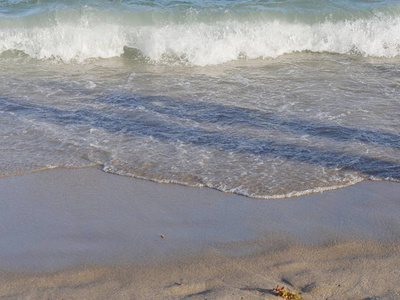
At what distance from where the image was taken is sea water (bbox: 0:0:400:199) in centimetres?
624

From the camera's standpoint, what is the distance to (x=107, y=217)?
504 centimetres

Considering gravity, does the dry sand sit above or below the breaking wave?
below

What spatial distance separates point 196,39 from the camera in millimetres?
12219

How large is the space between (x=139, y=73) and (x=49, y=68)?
1798 millimetres

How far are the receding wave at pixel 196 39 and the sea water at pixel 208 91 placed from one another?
38 millimetres

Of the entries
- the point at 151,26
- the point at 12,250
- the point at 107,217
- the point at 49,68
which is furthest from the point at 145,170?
the point at 151,26

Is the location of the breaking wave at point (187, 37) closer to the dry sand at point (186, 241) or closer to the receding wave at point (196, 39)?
the receding wave at point (196, 39)

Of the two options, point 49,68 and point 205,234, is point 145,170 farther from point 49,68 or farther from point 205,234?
point 49,68

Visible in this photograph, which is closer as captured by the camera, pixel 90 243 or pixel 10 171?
pixel 90 243

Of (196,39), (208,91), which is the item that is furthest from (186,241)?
(196,39)

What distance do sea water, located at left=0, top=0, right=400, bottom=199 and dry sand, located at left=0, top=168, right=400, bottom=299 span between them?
350 millimetres

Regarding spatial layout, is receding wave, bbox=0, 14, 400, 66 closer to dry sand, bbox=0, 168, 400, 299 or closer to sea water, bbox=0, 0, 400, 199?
sea water, bbox=0, 0, 400, 199

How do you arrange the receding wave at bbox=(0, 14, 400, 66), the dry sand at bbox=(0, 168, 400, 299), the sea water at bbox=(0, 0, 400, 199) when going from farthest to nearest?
1. the receding wave at bbox=(0, 14, 400, 66)
2. the sea water at bbox=(0, 0, 400, 199)
3. the dry sand at bbox=(0, 168, 400, 299)

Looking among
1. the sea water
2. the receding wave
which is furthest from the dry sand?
the receding wave
